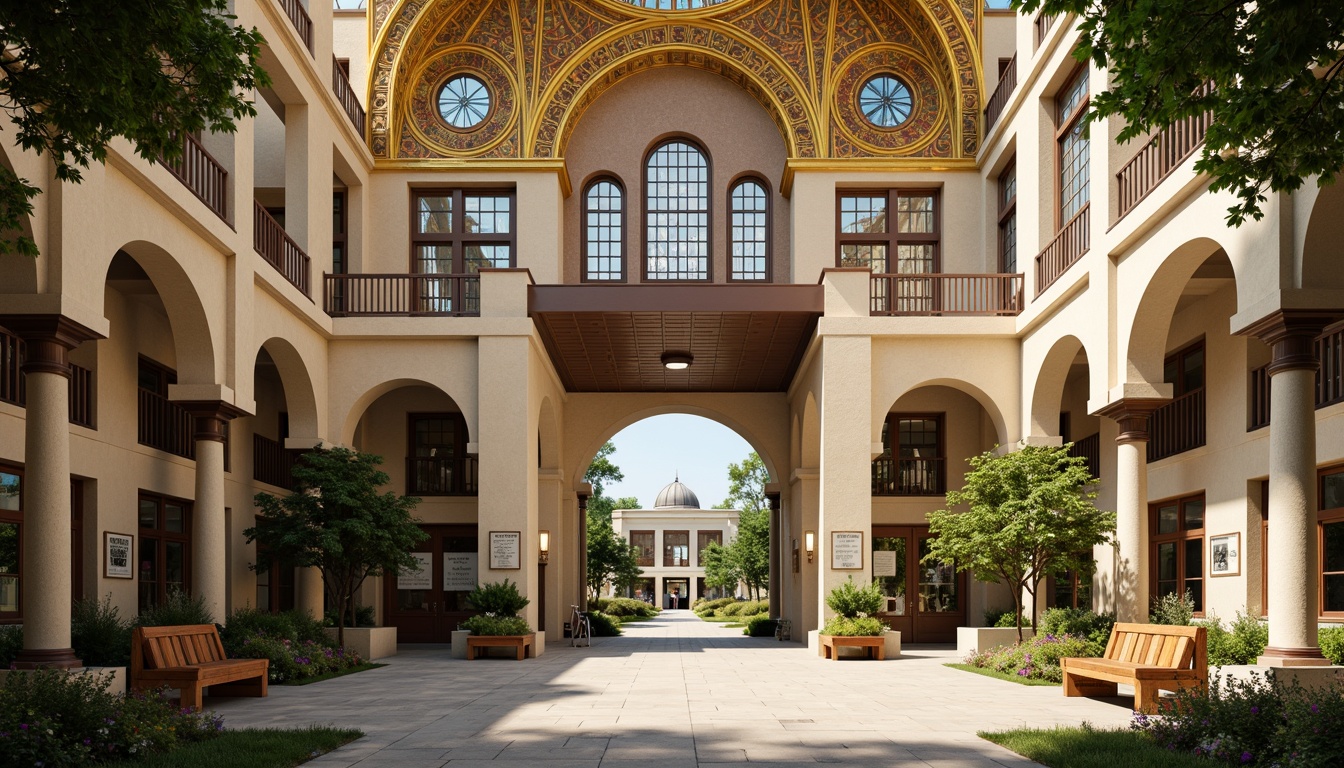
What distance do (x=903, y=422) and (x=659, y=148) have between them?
7.96m

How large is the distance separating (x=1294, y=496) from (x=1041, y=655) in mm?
5317

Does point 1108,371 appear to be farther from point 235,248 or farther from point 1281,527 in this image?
point 235,248

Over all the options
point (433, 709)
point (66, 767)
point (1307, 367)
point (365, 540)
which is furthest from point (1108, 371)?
point (66, 767)

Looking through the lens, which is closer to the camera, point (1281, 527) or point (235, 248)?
point (1281, 527)

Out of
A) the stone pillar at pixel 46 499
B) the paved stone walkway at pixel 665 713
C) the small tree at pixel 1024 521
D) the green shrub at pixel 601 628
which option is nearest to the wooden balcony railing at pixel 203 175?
the stone pillar at pixel 46 499

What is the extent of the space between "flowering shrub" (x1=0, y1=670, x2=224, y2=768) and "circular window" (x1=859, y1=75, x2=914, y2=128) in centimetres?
1962

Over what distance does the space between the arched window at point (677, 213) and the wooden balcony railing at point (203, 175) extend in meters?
10.9

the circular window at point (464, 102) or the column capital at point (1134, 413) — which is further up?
the circular window at point (464, 102)

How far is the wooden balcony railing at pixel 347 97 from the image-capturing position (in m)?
22.6

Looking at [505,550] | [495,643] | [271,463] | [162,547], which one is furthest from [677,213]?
[162,547]

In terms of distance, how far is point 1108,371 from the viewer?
16.7 metres

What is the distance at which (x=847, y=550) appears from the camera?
21.0 metres

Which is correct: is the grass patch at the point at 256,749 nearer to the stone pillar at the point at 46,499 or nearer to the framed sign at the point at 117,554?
the stone pillar at the point at 46,499

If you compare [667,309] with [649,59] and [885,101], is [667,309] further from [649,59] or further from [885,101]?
[885,101]
